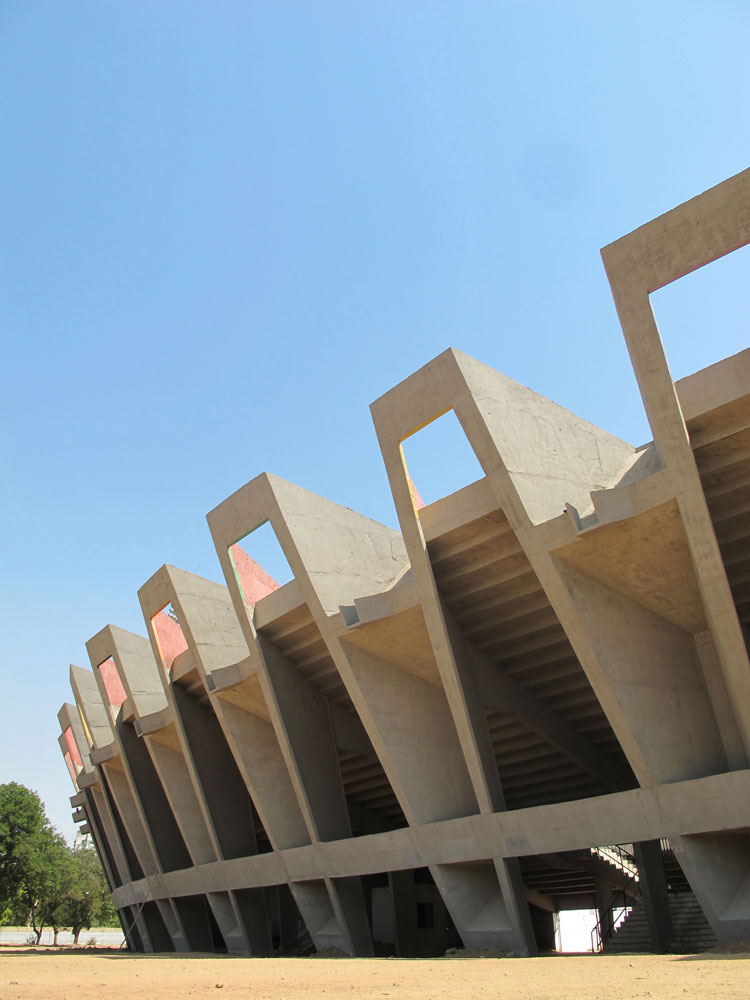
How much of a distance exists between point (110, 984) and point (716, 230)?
15.7 meters

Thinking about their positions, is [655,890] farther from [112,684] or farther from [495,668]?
[112,684]

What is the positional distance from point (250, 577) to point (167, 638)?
6.02m

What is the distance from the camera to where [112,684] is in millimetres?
33375

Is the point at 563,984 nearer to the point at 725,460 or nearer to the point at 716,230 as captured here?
the point at 725,460

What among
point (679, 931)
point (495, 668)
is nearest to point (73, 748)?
point (495, 668)

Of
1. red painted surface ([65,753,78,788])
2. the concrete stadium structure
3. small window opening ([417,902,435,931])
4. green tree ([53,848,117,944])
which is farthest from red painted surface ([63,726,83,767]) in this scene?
small window opening ([417,902,435,931])

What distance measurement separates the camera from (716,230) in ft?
43.1

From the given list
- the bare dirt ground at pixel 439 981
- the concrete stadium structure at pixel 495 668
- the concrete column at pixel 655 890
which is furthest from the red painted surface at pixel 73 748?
the concrete column at pixel 655 890

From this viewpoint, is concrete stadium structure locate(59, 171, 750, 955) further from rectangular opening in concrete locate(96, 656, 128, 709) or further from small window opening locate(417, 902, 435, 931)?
rectangular opening in concrete locate(96, 656, 128, 709)

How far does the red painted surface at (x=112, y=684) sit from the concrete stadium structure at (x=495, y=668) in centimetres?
348

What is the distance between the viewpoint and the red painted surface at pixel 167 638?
27.0 meters

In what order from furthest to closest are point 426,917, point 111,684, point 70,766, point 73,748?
point 70,766, point 73,748, point 111,684, point 426,917

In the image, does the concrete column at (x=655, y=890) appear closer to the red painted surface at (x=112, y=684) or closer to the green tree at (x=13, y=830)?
the red painted surface at (x=112, y=684)

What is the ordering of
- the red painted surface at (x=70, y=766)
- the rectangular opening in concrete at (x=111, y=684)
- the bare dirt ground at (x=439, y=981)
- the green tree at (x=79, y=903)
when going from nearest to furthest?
the bare dirt ground at (x=439, y=981) < the rectangular opening in concrete at (x=111, y=684) < the red painted surface at (x=70, y=766) < the green tree at (x=79, y=903)
